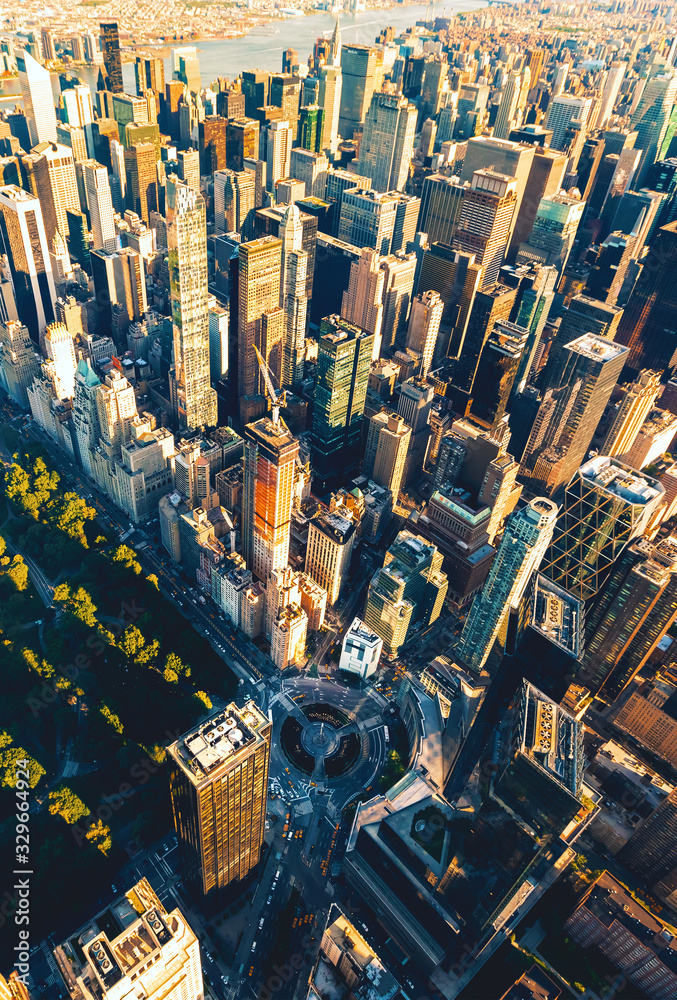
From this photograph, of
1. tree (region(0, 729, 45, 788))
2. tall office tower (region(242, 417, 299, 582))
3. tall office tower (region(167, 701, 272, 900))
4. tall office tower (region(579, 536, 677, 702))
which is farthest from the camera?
tall office tower (region(242, 417, 299, 582))

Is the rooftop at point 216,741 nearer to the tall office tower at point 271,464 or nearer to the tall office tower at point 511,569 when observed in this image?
the tall office tower at point 271,464

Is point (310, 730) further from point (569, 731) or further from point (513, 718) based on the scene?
point (569, 731)

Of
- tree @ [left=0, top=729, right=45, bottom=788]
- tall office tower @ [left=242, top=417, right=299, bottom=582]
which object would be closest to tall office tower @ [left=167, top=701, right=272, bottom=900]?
tree @ [left=0, top=729, right=45, bottom=788]

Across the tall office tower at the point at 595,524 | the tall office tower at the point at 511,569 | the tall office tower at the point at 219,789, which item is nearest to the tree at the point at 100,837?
the tall office tower at the point at 219,789

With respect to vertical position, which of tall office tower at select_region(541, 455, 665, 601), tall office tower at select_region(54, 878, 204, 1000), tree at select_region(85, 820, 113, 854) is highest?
tall office tower at select_region(541, 455, 665, 601)

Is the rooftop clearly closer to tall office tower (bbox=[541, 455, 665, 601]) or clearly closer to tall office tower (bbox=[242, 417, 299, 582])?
tall office tower (bbox=[242, 417, 299, 582])

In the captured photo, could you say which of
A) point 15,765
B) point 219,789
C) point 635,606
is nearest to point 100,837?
point 15,765
